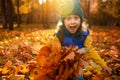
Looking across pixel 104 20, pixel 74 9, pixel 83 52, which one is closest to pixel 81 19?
pixel 74 9

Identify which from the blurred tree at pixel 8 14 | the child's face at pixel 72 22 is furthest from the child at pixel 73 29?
the blurred tree at pixel 8 14

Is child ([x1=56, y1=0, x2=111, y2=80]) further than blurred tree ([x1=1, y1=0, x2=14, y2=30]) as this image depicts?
No

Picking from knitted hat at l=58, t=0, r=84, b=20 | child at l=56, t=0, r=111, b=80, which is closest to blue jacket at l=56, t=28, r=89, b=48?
child at l=56, t=0, r=111, b=80

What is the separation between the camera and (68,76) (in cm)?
382

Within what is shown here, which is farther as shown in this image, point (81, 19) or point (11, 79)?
point (11, 79)

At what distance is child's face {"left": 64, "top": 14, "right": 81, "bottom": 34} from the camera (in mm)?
4602

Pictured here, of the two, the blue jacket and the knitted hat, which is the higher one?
the knitted hat

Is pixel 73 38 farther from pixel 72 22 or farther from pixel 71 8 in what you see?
pixel 71 8

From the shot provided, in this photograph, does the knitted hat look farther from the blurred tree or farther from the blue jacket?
the blurred tree

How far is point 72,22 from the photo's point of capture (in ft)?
15.0

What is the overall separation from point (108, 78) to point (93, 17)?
54.0 meters

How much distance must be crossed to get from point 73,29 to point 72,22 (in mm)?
114

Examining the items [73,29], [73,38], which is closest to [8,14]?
[73,38]

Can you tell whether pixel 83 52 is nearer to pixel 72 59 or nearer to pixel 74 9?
pixel 72 59
